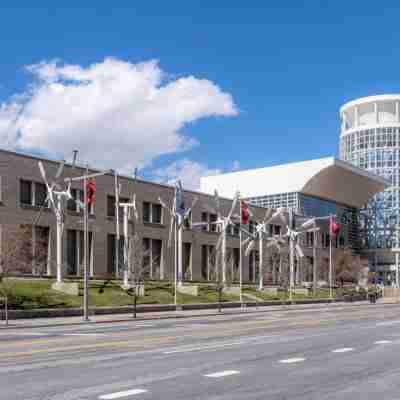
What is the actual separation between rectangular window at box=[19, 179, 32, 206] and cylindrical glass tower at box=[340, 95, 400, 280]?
90099mm

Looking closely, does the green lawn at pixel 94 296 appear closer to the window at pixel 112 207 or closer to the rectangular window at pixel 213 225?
the window at pixel 112 207

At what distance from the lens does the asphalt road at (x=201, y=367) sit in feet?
36.9

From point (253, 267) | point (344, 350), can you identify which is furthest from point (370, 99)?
point (344, 350)

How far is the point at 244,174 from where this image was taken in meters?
126

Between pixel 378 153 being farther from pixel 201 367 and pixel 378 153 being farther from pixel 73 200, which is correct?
pixel 201 367

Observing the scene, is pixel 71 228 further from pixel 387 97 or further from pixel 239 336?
pixel 387 97

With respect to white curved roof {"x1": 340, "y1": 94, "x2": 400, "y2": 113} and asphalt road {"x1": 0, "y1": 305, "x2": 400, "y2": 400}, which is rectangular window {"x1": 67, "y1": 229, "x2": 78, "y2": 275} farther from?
white curved roof {"x1": 340, "y1": 94, "x2": 400, "y2": 113}

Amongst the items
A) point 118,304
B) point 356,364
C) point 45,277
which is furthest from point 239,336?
point 45,277

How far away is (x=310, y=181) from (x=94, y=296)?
71441 mm

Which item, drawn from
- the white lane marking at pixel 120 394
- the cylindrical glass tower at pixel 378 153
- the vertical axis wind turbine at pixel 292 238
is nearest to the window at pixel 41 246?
the vertical axis wind turbine at pixel 292 238

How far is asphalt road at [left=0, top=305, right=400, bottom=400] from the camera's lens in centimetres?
1125

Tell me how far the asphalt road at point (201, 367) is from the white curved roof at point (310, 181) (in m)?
93.1

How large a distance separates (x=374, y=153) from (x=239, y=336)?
449 ft

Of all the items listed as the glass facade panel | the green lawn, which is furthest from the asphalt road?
the glass facade panel
